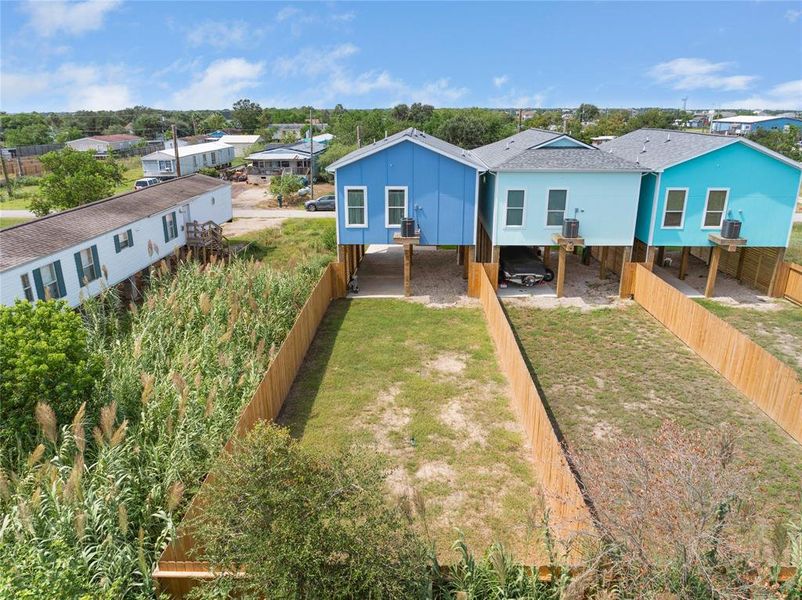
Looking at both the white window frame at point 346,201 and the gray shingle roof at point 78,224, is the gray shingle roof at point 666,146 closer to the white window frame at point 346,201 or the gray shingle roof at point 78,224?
the white window frame at point 346,201

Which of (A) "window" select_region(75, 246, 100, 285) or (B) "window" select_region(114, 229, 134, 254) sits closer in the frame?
(A) "window" select_region(75, 246, 100, 285)

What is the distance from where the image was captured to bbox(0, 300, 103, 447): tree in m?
9.27

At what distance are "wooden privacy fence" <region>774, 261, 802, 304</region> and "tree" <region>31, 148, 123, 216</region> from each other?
30615 mm

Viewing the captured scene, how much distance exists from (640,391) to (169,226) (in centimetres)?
1967

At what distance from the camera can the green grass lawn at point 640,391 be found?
1072 centimetres

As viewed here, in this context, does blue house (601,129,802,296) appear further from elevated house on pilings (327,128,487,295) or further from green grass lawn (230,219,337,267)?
green grass lawn (230,219,337,267)

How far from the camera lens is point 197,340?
520 inches

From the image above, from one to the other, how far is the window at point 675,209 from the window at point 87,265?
1991 centimetres

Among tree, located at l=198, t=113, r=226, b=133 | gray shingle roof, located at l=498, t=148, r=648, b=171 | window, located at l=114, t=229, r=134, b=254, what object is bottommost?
window, located at l=114, t=229, r=134, b=254

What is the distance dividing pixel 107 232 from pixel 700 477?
18547mm

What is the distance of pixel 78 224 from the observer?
719 inches

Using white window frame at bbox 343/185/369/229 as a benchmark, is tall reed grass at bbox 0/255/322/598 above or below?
below

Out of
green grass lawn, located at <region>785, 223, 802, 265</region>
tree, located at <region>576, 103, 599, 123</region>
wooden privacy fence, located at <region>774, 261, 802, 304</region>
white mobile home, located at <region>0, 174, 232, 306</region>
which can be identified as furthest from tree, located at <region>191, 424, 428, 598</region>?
tree, located at <region>576, 103, 599, 123</region>

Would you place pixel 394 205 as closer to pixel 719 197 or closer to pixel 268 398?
pixel 268 398
